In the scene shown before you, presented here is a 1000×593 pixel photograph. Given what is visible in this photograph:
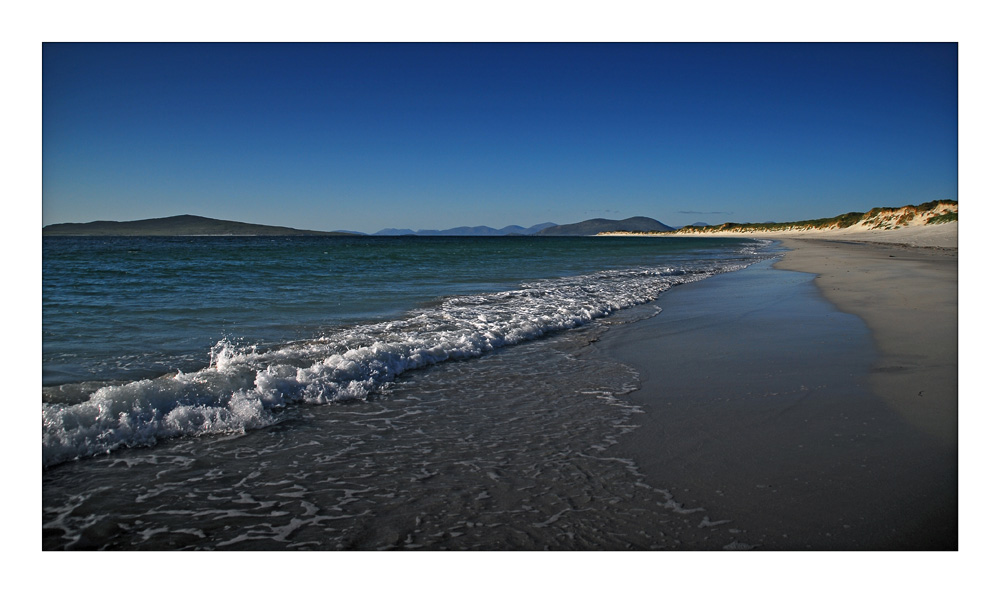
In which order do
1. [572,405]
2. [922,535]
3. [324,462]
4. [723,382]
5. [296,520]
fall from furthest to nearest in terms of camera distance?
1. [723,382]
2. [572,405]
3. [324,462]
4. [296,520]
5. [922,535]

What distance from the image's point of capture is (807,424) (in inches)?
173

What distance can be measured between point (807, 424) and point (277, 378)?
5.11 meters

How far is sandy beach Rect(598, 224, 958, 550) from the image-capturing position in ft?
9.91

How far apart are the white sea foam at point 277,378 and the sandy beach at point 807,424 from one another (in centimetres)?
220

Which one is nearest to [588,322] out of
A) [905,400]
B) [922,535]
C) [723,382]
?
[723,382]

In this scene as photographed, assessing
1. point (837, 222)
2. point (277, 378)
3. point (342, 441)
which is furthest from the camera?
point (837, 222)

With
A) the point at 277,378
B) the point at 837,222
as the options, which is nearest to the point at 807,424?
the point at 277,378

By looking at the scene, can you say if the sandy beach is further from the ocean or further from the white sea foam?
the white sea foam

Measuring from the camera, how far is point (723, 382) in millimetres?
5680

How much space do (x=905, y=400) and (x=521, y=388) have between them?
3692 mm

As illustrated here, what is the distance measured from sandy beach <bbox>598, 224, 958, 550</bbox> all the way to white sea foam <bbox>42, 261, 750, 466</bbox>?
2.20 m

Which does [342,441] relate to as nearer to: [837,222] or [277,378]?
[277,378]

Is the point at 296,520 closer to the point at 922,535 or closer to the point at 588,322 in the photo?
the point at 922,535

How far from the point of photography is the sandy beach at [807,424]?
3020 mm
